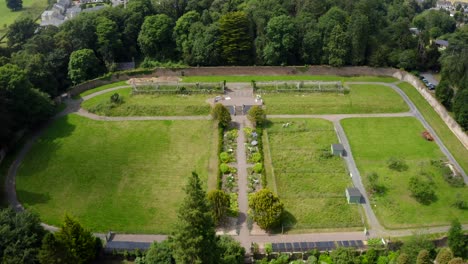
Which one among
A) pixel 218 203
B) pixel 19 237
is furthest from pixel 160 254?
pixel 19 237

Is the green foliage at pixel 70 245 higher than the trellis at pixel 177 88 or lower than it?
lower

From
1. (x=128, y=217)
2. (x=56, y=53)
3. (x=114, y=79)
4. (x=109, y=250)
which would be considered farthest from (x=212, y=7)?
(x=109, y=250)

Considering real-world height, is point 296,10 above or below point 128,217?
above

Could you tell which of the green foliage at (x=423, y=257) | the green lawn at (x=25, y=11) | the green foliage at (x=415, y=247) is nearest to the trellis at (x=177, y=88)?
the green foliage at (x=415, y=247)

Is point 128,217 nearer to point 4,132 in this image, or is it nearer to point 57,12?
point 4,132

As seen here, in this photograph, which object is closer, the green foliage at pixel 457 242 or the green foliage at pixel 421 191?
the green foliage at pixel 457 242

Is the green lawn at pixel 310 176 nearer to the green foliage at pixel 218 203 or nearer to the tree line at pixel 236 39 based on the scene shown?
the green foliage at pixel 218 203
